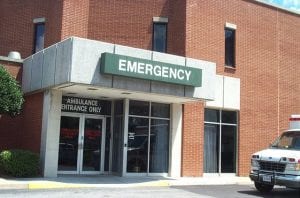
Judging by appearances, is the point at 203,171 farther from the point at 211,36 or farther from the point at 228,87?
the point at 211,36

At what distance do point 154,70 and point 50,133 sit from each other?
4.56m

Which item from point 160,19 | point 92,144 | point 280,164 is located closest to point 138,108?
point 92,144

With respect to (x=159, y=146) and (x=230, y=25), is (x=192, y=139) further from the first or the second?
(x=230, y=25)

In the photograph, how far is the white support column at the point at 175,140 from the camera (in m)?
20.8

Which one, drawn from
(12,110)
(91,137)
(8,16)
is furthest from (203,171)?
(8,16)

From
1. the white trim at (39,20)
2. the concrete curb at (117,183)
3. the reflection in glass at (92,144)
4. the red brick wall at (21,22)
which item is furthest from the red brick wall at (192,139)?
the white trim at (39,20)

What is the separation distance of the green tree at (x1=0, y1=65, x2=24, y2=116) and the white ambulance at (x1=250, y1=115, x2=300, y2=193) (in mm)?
8863

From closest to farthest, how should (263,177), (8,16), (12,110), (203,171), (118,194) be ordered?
(118,194) → (263,177) → (12,110) → (203,171) → (8,16)

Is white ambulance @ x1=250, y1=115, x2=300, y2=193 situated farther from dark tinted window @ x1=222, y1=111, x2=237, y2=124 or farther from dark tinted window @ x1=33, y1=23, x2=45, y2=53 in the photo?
dark tinted window @ x1=33, y1=23, x2=45, y2=53

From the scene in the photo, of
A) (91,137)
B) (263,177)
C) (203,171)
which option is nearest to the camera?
(263,177)

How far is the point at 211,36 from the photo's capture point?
74.4 feet

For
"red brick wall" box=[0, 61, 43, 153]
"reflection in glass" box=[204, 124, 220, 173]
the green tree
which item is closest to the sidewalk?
"reflection in glass" box=[204, 124, 220, 173]

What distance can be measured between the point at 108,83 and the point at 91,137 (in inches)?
160

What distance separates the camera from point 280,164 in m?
15.4
